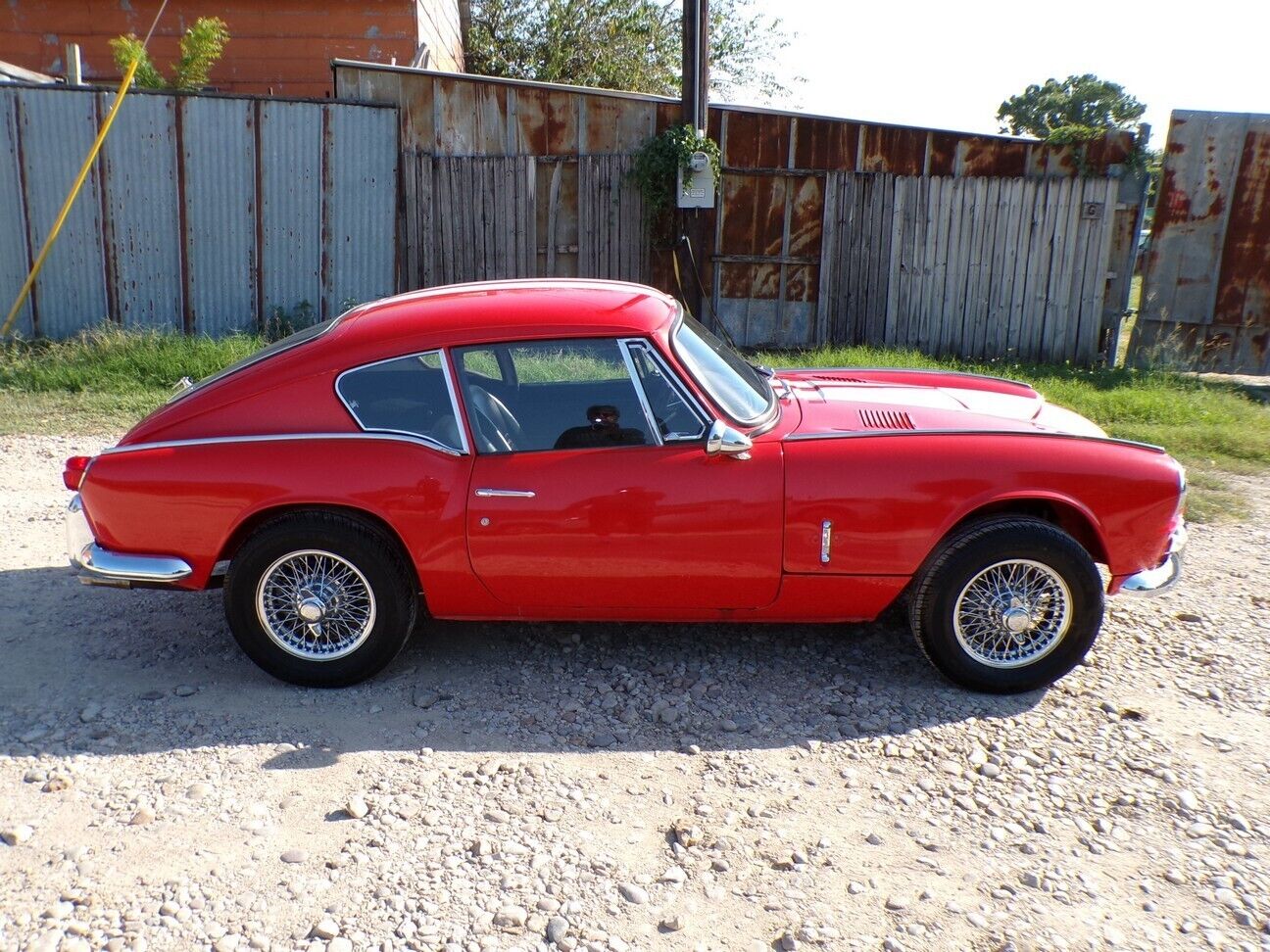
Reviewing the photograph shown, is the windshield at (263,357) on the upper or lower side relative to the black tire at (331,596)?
upper

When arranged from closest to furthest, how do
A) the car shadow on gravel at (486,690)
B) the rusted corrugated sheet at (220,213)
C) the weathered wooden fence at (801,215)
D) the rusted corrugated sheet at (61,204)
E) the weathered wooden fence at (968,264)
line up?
the car shadow on gravel at (486,690) < the rusted corrugated sheet at (61,204) < the rusted corrugated sheet at (220,213) < the weathered wooden fence at (801,215) < the weathered wooden fence at (968,264)

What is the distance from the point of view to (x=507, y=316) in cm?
431

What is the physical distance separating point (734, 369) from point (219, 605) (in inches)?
107

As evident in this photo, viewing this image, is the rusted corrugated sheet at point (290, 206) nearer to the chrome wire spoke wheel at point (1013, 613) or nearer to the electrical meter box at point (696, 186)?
the electrical meter box at point (696, 186)

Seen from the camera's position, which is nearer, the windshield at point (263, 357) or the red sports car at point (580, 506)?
the red sports car at point (580, 506)

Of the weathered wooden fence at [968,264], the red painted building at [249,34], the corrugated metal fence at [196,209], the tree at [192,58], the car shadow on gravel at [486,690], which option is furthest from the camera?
the red painted building at [249,34]

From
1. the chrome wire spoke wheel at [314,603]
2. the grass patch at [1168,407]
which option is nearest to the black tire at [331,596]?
the chrome wire spoke wheel at [314,603]

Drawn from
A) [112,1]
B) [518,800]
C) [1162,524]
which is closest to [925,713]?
[1162,524]

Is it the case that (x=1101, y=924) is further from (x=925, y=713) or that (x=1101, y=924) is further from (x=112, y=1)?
(x=112, y=1)

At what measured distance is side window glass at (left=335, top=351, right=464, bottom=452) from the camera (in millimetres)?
4180

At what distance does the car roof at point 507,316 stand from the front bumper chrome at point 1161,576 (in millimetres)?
2141

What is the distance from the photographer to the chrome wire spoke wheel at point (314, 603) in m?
4.15

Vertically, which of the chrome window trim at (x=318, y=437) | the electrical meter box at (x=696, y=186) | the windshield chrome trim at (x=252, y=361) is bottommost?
the chrome window trim at (x=318, y=437)

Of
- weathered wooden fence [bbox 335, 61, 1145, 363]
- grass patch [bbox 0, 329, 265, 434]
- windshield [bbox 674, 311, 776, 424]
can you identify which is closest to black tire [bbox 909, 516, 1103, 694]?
windshield [bbox 674, 311, 776, 424]
